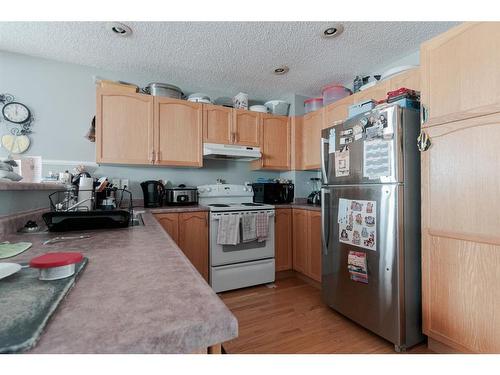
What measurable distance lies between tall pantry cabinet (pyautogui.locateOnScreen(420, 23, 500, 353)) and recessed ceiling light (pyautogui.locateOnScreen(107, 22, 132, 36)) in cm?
210

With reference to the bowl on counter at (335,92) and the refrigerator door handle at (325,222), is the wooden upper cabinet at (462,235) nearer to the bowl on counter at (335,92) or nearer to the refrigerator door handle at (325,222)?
→ the refrigerator door handle at (325,222)

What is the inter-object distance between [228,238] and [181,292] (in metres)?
1.93

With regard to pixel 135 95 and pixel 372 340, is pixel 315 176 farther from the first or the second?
pixel 135 95

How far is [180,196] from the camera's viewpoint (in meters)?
2.61

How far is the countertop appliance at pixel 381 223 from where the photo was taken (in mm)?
1452

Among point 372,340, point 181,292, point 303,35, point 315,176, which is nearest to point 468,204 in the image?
point 372,340

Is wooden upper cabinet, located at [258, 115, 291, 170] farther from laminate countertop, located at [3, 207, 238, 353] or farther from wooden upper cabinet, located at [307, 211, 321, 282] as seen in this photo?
laminate countertop, located at [3, 207, 238, 353]

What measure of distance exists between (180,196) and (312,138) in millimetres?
1702

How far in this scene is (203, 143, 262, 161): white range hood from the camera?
266cm

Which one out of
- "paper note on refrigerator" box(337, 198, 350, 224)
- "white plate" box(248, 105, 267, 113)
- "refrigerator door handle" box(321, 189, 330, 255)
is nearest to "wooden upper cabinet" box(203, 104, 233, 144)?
"white plate" box(248, 105, 267, 113)

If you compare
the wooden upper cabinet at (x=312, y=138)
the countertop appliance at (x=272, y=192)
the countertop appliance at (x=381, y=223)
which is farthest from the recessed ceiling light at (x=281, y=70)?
the countertop appliance at (x=272, y=192)

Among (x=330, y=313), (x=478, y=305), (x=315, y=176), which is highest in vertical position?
(x=315, y=176)

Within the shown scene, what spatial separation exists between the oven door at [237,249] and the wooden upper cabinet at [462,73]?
5.44 feet
